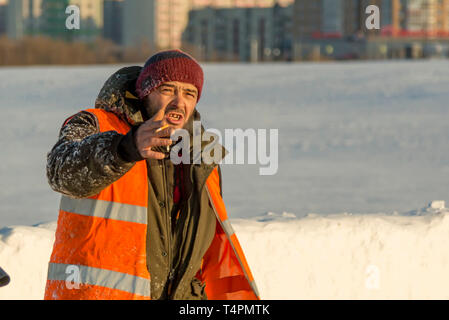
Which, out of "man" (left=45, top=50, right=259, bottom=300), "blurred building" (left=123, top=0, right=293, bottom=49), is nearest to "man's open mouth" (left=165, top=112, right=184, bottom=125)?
"man" (left=45, top=50, right=259, bottom=300)

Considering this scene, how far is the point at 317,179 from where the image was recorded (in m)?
8.77

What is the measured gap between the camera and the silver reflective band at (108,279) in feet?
6.89

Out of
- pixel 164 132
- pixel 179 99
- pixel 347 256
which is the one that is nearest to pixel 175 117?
pixel 179 99

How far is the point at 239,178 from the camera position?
8977mm

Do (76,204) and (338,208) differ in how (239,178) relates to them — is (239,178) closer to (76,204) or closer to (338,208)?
(338,208)

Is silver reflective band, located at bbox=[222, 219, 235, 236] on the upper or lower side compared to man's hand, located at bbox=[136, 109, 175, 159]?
lower

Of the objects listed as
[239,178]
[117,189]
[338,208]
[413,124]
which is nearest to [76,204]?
[117,189]

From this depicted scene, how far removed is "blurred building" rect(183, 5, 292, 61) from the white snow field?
9253 centimetres

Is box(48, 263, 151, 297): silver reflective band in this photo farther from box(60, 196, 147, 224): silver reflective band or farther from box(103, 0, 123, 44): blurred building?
box(103, 0, 123, 44): blurred building

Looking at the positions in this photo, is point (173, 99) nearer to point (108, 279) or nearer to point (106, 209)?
point (106, 209)

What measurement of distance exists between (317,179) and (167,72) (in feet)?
22.0

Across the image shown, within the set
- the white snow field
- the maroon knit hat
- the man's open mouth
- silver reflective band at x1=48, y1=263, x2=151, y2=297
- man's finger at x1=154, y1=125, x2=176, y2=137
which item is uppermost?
the maroon knit hat

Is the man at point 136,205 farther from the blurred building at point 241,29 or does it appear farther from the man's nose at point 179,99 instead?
the blurred building at point 241,29

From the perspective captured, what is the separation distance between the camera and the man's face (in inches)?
82.9
